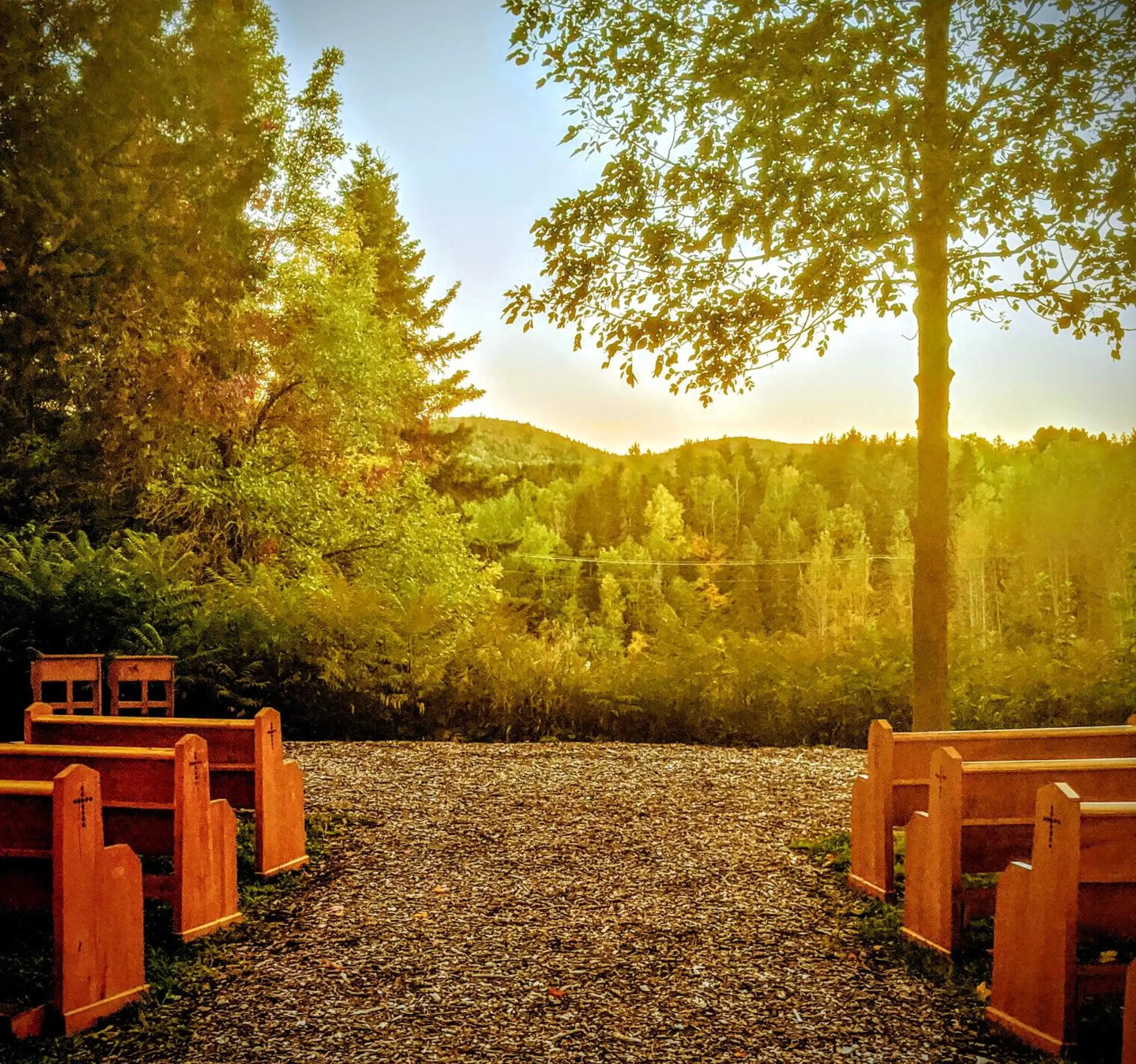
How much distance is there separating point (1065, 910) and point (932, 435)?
156 inches

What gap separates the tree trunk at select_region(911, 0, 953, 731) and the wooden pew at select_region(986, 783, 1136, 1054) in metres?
2.97

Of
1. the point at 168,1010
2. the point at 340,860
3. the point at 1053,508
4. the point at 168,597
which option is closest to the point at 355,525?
the point at 168,597

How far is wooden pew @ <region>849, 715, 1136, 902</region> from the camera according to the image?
5.34 meters

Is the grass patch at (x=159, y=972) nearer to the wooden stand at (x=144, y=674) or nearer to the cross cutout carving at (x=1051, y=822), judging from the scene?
the wooden stand at (x=144, y=674)

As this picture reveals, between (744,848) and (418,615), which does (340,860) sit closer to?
(744,848)

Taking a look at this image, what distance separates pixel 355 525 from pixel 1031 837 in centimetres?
1735

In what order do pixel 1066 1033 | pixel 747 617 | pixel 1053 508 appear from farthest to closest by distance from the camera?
pixel 747 617 < pixel 1053 508 < pixel 1066 1033

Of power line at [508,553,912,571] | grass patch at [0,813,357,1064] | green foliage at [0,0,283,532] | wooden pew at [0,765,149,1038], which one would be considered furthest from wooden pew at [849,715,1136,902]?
power line at [508,553,912,571]

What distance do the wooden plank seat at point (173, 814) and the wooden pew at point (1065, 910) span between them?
370cm

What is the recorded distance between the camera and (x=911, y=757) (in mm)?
5441

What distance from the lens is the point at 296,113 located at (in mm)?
21391

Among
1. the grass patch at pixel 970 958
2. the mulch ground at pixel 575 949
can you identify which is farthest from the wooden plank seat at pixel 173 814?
the grass patch at pixel 970 958

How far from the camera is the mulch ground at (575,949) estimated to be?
3762 mm

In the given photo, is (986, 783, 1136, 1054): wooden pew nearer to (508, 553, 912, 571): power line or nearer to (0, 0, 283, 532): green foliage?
(0, 0, 283, 532): green foliage
